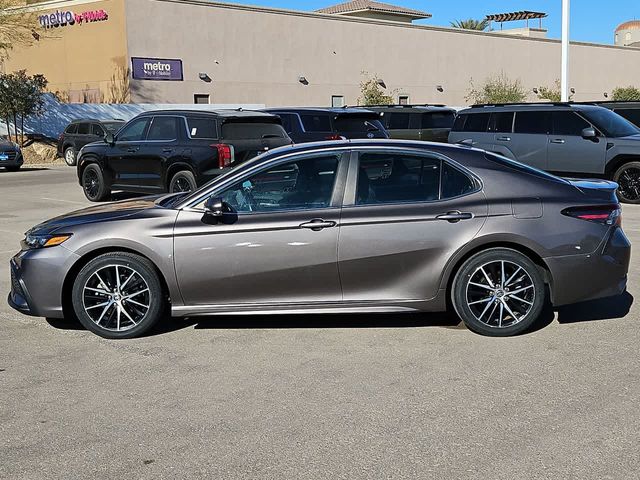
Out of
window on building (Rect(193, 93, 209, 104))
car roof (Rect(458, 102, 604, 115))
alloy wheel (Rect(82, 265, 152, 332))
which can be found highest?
window on building (Rect(193, 93, 209, 104))

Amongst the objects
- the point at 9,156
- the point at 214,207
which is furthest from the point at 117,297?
the point at 9,156

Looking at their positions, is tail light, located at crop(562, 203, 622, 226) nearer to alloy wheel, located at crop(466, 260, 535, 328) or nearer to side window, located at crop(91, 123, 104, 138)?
alloy wheel, located at crop(466, 260, 535, 328)

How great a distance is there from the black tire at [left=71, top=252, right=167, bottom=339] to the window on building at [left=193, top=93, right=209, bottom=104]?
110ft

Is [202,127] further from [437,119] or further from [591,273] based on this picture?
[437,119]

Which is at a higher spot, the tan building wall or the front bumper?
the tan building wall

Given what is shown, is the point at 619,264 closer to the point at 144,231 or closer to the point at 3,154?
the point at 144,231

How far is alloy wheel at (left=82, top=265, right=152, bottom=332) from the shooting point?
258 inches

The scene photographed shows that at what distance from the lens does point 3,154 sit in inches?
1035

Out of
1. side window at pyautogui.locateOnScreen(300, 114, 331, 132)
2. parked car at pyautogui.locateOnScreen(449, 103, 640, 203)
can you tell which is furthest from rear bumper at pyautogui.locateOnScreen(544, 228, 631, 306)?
side window at pyautogui.locateOnScreen(300, 114, 331, 132)

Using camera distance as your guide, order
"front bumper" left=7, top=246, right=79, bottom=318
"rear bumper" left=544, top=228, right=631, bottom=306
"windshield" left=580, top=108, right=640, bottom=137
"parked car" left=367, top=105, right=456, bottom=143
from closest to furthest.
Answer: "rear bumper" left=544, top=228, right=631, bottom=306 → "front bumper" left=7, top=246, right=79, bottom=318 → "windshield" left=580, top=108, right=640, bottom=137 → "parked car" left=367, top=105, right=456, bottom=143

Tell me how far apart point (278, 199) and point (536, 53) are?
53512 mm

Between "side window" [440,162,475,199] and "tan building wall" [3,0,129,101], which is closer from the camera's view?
"side window" [440,162,475,199]

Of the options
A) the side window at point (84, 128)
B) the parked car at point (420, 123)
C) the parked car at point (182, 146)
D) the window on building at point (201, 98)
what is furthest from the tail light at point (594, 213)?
the window on building at point (201, 98)

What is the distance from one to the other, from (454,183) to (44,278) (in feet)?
11.1
